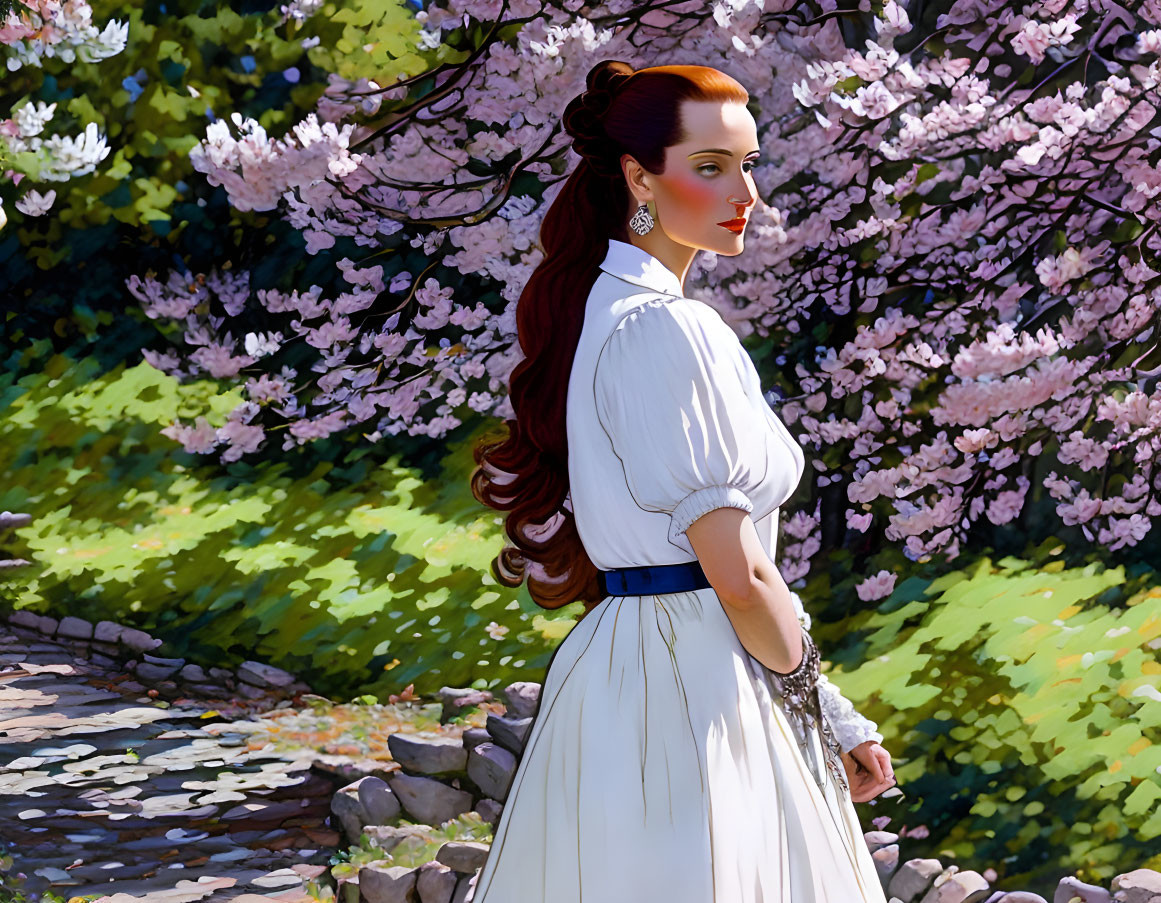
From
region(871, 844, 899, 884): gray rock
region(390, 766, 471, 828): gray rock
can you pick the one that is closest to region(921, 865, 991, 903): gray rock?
region(871, 844, 899, 884): gray rock

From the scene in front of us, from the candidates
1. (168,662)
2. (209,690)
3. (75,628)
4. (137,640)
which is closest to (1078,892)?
(209,690)

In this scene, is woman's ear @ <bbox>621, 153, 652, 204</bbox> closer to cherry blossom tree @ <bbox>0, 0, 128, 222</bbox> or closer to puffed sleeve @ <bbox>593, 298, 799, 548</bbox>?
puffed sleeve @ <bbox>593, 298, 799, 548</bbox>

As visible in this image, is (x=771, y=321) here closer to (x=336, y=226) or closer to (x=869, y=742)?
(x=336, y=226)

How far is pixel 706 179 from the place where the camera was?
8.23 ft

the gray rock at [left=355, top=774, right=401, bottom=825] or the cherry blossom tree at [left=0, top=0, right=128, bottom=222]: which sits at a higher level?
the cherry blossom tree at [left=0, top=0, right=128, bottom=222]

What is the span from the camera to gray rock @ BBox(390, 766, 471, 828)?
6.07 meters

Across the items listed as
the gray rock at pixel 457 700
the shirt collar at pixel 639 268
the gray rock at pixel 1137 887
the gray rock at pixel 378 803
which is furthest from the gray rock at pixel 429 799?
the shirt collar at pixel 639 268

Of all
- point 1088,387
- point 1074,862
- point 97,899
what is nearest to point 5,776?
point 97,899

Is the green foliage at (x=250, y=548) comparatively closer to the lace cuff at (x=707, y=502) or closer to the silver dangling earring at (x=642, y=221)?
the silver dangling earring at (x=642, y=221)

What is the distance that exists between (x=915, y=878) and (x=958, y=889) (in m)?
0.17

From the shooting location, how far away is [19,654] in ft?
30.2

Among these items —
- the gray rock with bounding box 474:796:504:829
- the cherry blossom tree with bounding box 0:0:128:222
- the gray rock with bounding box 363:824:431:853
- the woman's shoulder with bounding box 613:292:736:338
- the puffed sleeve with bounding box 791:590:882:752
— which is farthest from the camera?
the cherry blossom tree with bounding box 0:0:128:222

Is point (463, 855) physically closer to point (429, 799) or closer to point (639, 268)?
point (429, 799)

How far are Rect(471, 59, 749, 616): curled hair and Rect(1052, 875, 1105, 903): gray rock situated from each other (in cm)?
309
